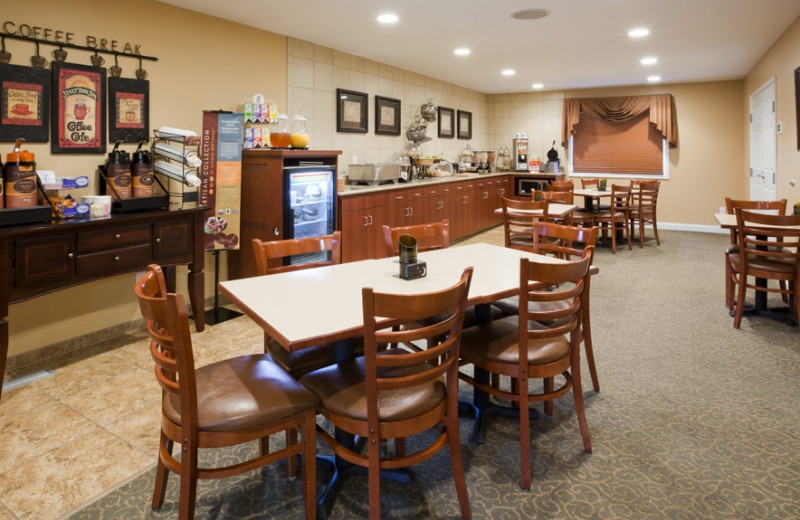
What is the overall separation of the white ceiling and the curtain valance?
1.19 meters

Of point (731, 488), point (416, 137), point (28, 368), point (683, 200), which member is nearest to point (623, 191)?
point (683, 200)

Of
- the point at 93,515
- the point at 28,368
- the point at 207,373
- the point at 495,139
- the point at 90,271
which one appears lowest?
the point at 93,515

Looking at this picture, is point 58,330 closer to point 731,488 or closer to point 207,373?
point 207,373

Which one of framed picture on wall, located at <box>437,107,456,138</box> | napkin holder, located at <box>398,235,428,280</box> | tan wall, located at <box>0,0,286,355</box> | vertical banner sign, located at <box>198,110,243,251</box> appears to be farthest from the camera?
framed picture on wall, located at <box>437,107,456,138</box>

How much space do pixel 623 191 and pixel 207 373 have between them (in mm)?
7221

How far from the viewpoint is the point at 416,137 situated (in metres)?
7.53

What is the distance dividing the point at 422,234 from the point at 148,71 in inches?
99.5

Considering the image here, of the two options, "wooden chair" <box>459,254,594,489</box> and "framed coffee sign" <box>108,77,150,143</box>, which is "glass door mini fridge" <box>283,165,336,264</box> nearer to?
"framed coffee sign" <box>108,77,150,143</box>

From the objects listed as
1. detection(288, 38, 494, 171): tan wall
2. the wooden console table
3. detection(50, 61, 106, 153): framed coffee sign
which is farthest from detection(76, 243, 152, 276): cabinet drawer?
detection(288, 38, 494, 171): tan wall

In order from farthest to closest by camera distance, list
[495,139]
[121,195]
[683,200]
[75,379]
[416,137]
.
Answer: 1. [495,139]
2. [683,200]
3. [416,137]
4. [121,195]
5. [75,379]

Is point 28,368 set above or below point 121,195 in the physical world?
below

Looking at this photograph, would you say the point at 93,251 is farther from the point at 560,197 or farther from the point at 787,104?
the point at 787,104

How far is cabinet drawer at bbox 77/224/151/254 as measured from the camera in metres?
3.19

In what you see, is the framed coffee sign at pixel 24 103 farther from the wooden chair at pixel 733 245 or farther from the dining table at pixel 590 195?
the dining table at pixel 590 195
